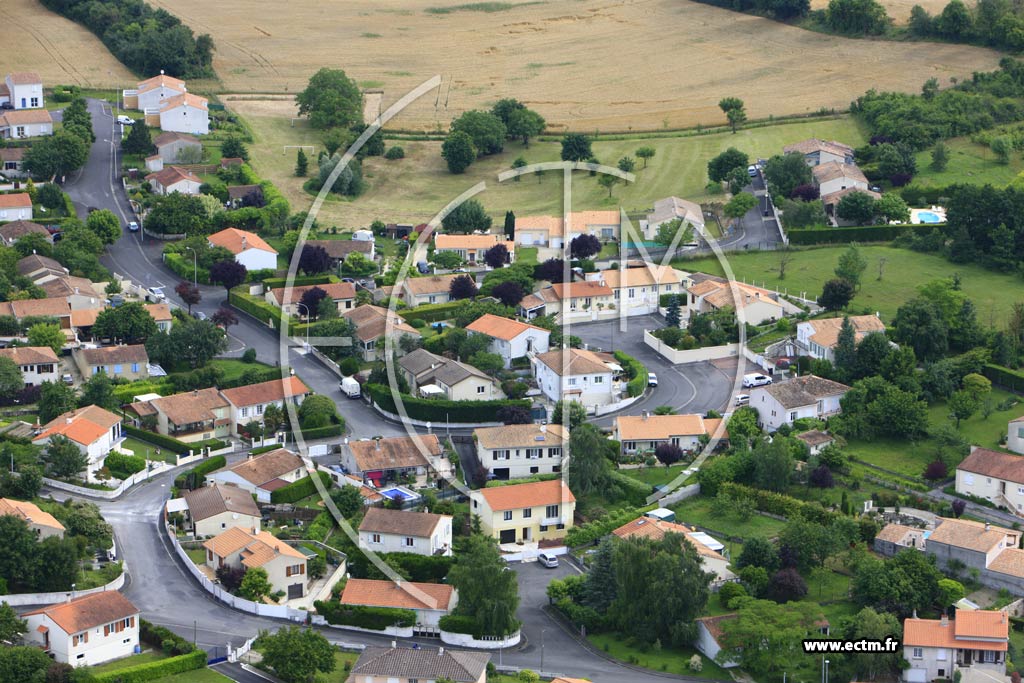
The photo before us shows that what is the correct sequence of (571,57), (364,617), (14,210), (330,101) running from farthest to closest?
(571,57), (330,101), (14,210), (364,617)

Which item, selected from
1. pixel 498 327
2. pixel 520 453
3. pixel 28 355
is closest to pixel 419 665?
pixel 520 453

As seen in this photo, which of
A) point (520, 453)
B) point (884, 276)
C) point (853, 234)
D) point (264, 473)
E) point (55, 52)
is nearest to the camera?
point (264, 473)

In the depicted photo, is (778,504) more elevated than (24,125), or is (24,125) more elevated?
(24,125)

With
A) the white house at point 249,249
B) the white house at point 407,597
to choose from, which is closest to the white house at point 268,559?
the white house at point 407,597

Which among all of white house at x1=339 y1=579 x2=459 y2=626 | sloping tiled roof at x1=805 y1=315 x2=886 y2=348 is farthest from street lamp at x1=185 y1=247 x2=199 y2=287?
white house at x1=339 y1=579 x2=459 y2=626

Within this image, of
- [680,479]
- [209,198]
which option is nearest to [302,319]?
[209,198]

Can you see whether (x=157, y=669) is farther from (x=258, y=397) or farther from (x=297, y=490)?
(x=258, y=397)

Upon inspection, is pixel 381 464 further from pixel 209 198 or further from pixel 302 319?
pixel 209 198
